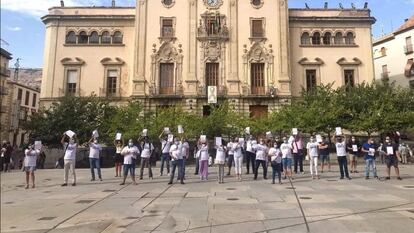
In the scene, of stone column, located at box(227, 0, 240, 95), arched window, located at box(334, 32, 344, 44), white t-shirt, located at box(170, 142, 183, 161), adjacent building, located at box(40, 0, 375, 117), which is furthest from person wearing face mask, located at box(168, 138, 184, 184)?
arched window, located at box(334, 32, 344, 44)

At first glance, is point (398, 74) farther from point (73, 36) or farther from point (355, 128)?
point (73, 36)

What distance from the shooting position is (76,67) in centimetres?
4206

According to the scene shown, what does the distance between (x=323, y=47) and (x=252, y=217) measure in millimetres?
36788

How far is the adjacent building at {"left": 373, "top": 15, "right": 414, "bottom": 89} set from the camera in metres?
47.3

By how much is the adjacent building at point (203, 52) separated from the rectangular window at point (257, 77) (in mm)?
100

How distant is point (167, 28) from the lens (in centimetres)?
4194

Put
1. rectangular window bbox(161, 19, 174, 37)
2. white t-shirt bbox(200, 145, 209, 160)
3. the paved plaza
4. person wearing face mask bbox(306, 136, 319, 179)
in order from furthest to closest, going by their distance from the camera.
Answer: rectangular window bbox(161, 19, 174, 37)
person wearing face mask bbox(306, 136, 319, 179)
white t-shirt bbox(200, 145, 209, 160)
the paved plaza

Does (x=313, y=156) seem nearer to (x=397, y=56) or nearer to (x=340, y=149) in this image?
(x=340, y=149)

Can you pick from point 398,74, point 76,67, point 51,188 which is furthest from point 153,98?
point 398,74

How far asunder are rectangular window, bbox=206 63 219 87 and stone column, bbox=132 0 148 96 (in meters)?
6.42

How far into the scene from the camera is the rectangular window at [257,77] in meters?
40.9

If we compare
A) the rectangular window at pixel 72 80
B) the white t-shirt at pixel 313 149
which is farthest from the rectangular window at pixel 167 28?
the white t-shirt at pixel 313 149

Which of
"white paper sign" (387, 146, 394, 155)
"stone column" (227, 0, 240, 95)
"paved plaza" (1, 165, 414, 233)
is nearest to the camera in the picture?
"paved plaza" (1, 165, 414, 233)

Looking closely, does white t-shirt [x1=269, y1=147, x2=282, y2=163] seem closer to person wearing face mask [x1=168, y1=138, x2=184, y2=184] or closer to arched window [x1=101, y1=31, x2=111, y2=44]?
person wearing face mask [x1=168, y1=138, x2=184, y2=184]
